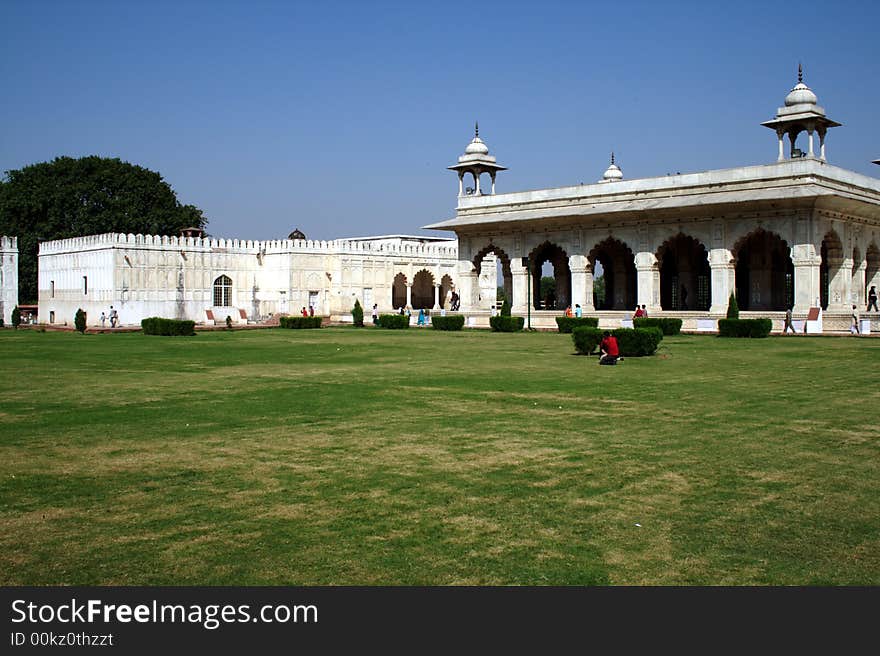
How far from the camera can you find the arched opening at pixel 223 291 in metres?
42.7

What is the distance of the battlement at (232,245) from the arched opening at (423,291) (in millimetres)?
2005

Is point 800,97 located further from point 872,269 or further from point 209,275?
point 209,275

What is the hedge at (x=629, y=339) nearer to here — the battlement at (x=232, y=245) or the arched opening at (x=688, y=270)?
the arched opening at (x=688, y=270)

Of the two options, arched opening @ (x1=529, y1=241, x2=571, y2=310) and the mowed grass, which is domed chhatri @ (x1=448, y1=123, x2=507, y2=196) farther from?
the mowed grass

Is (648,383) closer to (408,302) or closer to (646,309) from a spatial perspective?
(646,309)

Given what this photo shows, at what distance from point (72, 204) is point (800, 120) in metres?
41.0

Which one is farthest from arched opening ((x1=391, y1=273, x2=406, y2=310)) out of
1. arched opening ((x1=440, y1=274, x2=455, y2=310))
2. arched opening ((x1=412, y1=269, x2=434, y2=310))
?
arched opening ((x1=440, y1=274, x2=455, y2=310))

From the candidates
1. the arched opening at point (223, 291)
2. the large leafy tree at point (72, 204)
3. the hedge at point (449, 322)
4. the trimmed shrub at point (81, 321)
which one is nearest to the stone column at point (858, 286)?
the hedge at point (449, 322)

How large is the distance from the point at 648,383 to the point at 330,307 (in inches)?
1313

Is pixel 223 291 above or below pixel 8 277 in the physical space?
below

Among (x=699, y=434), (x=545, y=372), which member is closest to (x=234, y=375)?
(x=545, y=372)

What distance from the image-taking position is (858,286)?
31234 mm

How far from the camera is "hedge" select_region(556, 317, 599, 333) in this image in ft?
91.0

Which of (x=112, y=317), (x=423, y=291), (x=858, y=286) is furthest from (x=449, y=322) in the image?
(x=423, y=291)
